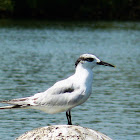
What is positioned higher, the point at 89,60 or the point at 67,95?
the point at 89,60

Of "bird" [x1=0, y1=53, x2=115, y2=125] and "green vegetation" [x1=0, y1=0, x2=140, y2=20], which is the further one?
"green vegetation" [x1=0, y1=0, x2=140, y2=20]

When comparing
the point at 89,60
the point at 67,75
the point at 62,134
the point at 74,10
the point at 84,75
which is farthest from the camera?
the point at 74,10

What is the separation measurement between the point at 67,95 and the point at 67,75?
19080 millimetres

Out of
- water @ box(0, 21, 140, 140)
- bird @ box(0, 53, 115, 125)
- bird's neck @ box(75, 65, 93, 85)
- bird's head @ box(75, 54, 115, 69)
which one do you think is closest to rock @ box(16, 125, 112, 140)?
bird @ box(0, 53, 115, 125)

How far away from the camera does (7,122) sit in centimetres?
1834

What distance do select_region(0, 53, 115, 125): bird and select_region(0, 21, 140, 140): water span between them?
4655mm

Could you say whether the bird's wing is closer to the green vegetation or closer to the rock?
the rock

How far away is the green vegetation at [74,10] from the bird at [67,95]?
322ft

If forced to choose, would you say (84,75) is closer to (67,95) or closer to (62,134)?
(67,95)

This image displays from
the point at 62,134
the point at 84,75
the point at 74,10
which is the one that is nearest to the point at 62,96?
the point at 84,75

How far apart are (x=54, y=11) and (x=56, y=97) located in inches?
4132

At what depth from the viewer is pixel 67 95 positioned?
1158 cm

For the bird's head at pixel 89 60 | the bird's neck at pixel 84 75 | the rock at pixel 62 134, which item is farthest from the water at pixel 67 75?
the bird's head at pixel 89 60

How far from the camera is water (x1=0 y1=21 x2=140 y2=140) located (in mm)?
18359
